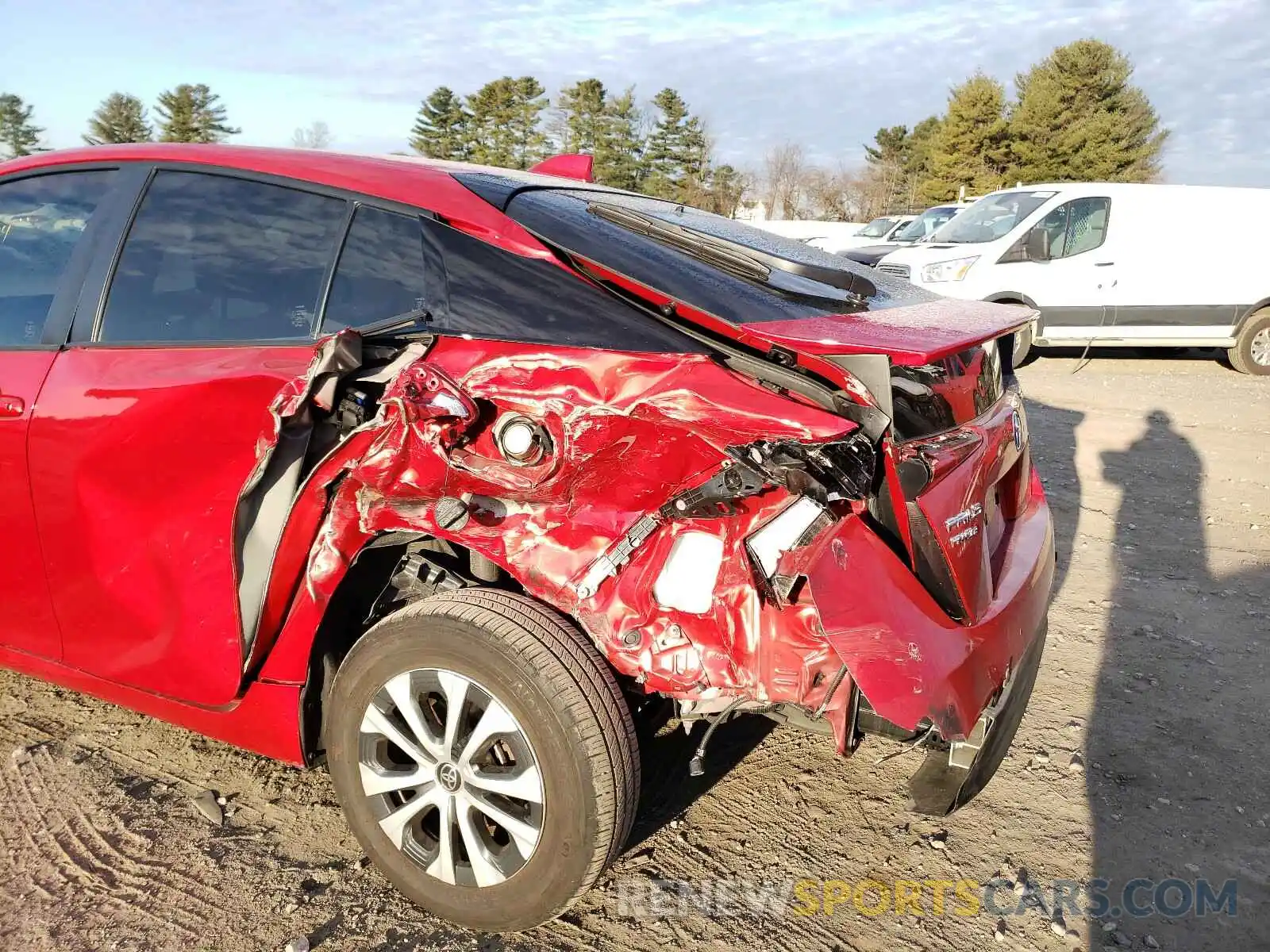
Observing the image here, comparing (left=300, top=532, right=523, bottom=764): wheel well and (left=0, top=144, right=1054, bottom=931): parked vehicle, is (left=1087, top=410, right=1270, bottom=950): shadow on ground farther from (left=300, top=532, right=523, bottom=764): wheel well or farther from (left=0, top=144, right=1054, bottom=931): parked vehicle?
(left=300, top=532, right=523, bottom=764): wheel well

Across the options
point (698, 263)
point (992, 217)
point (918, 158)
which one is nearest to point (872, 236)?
point (992, 217)

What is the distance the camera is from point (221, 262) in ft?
8.28

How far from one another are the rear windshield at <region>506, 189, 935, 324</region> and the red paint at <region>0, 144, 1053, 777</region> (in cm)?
7

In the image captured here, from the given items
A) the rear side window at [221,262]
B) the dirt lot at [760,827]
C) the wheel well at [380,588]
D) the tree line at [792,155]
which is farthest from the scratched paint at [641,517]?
the tree line at [792,155]

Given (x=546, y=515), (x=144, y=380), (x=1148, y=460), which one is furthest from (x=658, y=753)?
(x=1148, y=460)

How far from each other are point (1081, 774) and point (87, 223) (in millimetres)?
3657

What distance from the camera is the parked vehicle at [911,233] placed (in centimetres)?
Answer: 1492

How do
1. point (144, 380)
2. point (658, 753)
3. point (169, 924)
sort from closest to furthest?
1. point (169, 924)
2. point (144, 380)
3. point (658, 753)

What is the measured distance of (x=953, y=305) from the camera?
274 centimetres

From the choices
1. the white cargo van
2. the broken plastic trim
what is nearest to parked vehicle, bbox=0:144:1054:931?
the broken plastic trim

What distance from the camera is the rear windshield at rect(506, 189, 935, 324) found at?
214 cm

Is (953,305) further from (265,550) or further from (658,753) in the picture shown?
(265,550)

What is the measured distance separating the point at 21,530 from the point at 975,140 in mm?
49189

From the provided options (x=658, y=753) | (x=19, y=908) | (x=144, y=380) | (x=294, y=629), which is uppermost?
(x=144, y=380)
